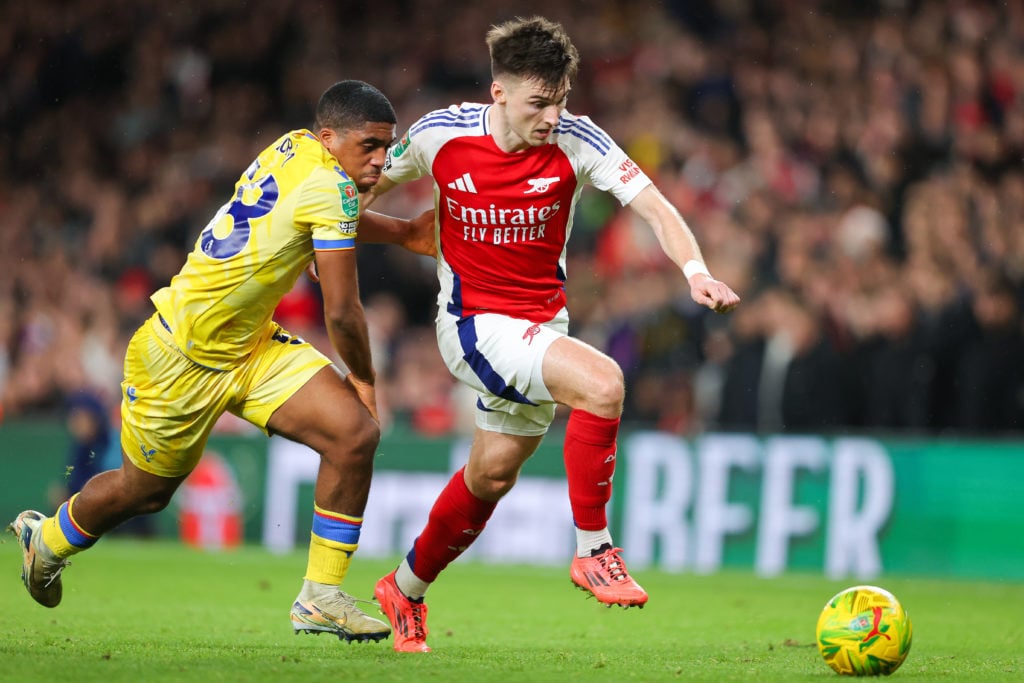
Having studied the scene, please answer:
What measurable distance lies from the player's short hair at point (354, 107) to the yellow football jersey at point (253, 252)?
158 mm

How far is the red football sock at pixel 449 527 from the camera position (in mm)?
7008

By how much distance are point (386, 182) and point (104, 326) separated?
9.94 m

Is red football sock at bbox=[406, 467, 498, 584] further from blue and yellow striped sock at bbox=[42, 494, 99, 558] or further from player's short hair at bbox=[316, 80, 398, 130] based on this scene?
player's short hair at bbox=[316, 80, 398, 130]

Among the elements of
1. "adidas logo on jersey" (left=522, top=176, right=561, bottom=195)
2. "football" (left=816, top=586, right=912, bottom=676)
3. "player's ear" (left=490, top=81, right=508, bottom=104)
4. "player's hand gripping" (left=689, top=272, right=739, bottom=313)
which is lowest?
"football" (left=816, top=586, right=912, bottom=676)

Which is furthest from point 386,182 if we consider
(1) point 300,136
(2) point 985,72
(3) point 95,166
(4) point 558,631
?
(3) point 95,166

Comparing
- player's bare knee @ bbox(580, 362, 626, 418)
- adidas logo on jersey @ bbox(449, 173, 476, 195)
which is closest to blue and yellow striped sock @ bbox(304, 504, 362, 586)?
player's bare knee @ bbox(580, 362, 626, 418)

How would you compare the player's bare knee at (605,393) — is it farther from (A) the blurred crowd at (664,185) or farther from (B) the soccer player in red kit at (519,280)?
(A) the blurred crowd at (664,185)

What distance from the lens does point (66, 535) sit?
690cm

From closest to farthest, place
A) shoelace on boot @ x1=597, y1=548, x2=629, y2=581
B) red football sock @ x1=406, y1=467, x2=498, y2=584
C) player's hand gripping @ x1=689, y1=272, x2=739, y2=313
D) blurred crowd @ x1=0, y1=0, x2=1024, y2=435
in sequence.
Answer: player's hand gripping @ x1=689, y1=272, x2=739, y2=313 < shoelace on boot @ x1=597, y1=548, x2=629, y2=581 < red football sock @ x1=406, y1=467, x2=498, y2=584 < blurred crowd @ x1=0, y1=0, x2=1024, y2=435

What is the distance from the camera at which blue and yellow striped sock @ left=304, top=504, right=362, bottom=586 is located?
6605 millimetres

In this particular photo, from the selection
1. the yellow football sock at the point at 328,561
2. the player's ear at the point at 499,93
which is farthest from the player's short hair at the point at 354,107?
the yellow football sock at the point at 328,561

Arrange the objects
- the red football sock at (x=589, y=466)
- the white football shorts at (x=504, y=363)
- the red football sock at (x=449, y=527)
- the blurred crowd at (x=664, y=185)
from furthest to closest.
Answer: the blurred crowd at (x=664, y=185) → the red football sock at (x=449, y=527) → the white football shorts at (x=504, y=363) → the red football sock at (x=589, y=466)

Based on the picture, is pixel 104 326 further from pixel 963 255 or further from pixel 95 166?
pixel 963 255

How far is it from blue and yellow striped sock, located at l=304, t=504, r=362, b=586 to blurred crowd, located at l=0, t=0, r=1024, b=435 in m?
7.06
